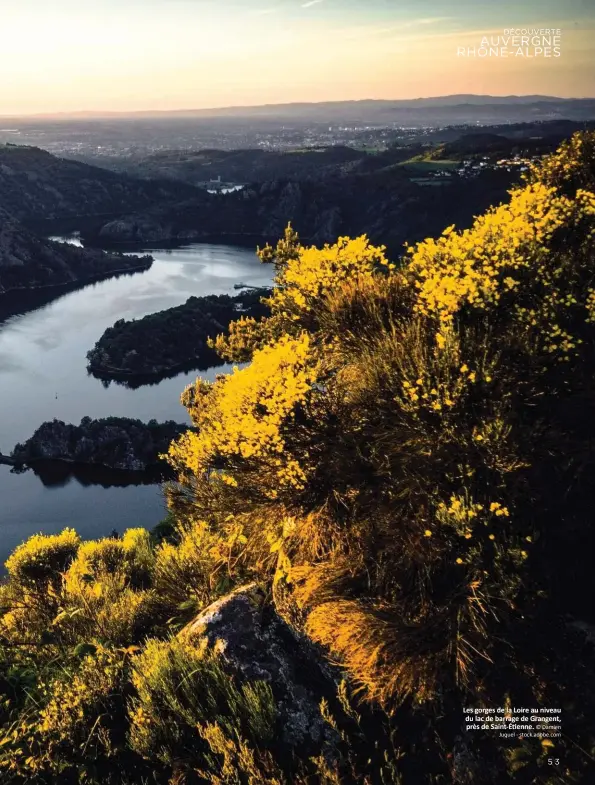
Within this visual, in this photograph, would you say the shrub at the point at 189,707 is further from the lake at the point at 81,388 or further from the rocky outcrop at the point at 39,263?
the rocky outcrop at the point at 39,263

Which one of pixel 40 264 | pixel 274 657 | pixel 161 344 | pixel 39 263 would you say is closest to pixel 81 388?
pixel 161 344

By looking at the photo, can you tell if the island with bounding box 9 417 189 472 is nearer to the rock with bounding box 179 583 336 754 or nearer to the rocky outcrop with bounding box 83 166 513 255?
the rock with bounding box 179 583 336 754

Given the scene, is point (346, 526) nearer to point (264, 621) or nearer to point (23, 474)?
point (264, 621)

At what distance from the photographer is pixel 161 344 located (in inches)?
3573

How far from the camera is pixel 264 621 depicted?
26.1 ft

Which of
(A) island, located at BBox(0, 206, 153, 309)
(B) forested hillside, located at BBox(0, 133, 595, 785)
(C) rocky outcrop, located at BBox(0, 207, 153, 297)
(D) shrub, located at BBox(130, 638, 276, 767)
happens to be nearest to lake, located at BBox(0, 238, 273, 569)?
(A) island, located at BBox(0, 206, 153, 309)

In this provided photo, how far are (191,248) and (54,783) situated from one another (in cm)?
18512

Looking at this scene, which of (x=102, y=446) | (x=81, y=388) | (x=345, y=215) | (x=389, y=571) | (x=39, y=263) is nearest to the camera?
(x=389, y=571)

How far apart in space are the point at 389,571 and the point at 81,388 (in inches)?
3207

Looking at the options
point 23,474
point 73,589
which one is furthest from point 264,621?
point 23,474

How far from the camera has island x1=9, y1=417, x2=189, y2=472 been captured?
60750mm

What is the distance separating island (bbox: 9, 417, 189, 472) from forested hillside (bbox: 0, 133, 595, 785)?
52984mm

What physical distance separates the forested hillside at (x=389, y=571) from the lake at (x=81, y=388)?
44310 mm

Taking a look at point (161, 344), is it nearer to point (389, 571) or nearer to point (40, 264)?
point (40, 264)
